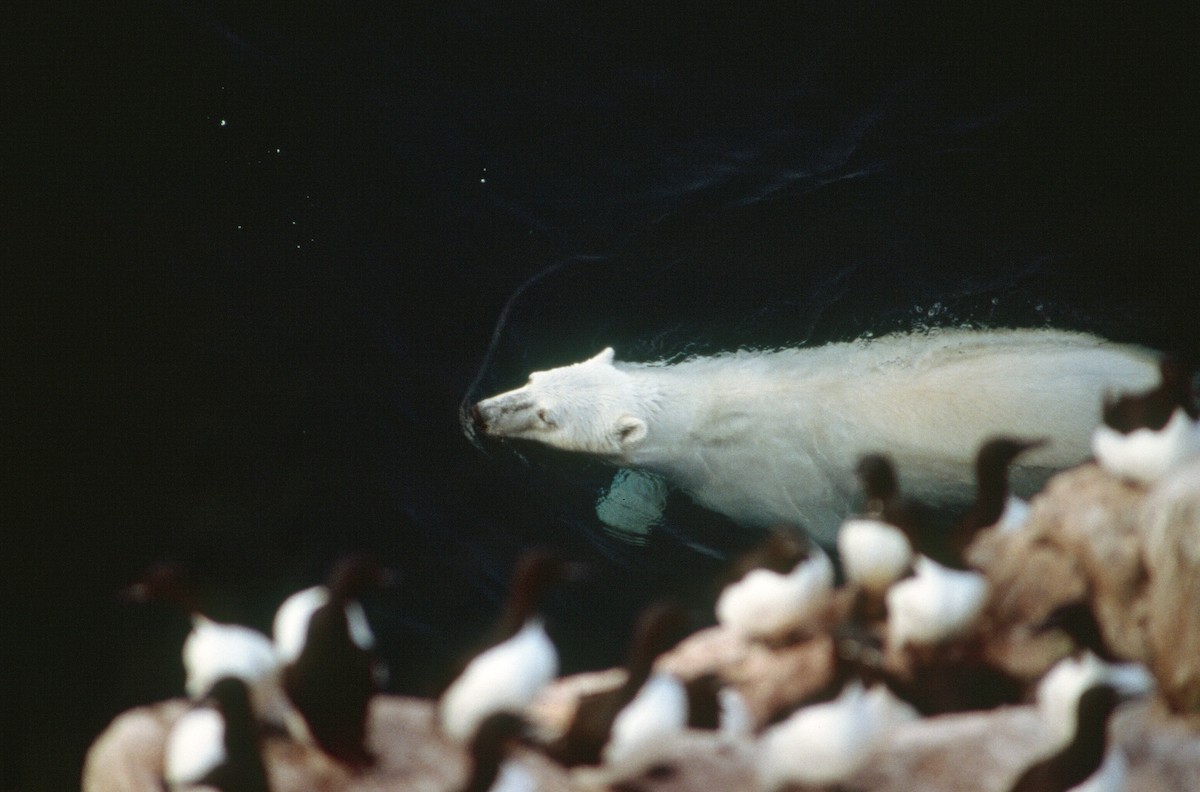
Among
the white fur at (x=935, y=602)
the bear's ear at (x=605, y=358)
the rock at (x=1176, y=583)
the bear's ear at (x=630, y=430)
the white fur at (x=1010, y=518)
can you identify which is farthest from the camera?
the bear's ear at (x=605, y=358)

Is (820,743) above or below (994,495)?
above

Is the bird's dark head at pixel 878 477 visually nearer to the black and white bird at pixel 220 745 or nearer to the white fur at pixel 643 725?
the white fur at pixel 643 725

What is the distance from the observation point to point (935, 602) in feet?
18.6

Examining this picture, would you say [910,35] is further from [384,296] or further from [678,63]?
[384,296]

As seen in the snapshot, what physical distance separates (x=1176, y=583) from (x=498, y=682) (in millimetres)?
3074

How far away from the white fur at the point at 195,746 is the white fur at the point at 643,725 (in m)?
1.54

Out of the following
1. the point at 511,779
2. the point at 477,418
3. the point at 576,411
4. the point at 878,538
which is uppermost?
the point at 511,779

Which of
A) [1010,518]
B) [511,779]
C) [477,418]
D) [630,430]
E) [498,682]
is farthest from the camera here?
[630,430]

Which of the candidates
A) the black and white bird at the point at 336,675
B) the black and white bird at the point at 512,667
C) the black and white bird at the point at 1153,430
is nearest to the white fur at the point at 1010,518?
the black and white bird at the point at 1153,430

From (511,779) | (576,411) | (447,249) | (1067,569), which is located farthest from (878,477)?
(447,249)

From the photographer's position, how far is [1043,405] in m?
8.30

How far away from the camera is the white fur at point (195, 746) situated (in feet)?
14.5

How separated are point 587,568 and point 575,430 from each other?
1873 mm

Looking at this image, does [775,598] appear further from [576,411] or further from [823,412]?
[576,411]
